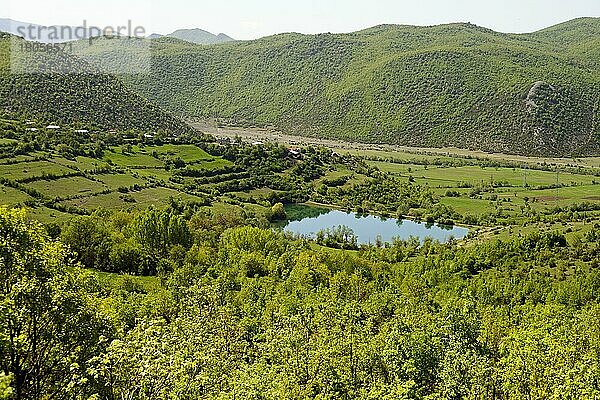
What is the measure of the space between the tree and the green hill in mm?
128617

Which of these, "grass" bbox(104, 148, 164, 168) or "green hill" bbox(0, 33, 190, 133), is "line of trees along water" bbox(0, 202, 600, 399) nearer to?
"grass" bbox(104, 148, 164, 168)

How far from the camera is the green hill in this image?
136 metres

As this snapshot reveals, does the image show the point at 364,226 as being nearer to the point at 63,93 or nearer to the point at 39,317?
the point at 63,93

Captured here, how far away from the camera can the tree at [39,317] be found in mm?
14320

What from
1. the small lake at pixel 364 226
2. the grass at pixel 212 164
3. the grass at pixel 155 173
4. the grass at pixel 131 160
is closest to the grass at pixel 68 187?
the grass at pixel 155 173

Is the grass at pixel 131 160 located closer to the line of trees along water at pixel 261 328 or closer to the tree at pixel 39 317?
the line of trees along water at pixel 261 328

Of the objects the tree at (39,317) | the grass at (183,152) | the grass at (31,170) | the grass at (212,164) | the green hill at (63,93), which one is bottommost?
the grass at (212,164)

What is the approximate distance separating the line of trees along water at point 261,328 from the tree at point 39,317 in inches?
1.4

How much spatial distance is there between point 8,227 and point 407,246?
86709 mm

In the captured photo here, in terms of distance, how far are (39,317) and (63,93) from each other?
144 m

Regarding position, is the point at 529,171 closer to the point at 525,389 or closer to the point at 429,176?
the point at 429,176

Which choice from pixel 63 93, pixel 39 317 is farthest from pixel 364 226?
pixel 39 317

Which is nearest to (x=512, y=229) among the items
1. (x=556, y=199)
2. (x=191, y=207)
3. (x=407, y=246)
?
(x=407, y=246)

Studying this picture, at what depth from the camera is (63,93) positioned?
145125mm
